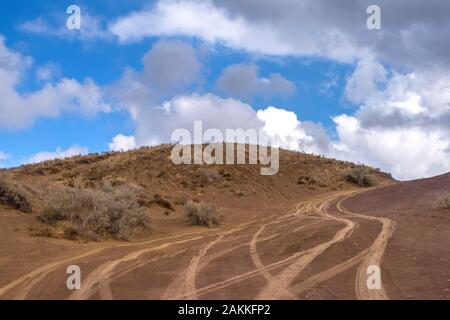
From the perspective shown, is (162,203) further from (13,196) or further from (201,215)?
(13,196)

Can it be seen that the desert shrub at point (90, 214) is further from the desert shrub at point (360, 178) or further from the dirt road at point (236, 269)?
the desert shrub at point (360, 178)

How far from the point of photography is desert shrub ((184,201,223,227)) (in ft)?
74.5

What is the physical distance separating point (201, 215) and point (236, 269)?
12.1 metres

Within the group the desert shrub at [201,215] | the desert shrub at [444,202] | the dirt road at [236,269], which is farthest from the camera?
the desert shrub at [201,215]

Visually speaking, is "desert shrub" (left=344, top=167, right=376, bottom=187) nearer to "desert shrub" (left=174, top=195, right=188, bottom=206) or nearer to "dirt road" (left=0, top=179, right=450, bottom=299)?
"desert shrub" (left=174, top=195, right=188, bottom=206)

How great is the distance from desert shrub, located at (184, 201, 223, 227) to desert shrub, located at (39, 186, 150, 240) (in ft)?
11.7

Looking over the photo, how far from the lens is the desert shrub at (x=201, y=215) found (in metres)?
22.7

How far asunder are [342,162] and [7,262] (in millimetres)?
51105

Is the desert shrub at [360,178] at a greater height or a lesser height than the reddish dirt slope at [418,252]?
greater

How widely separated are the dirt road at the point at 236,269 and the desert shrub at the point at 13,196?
5176 millimetres

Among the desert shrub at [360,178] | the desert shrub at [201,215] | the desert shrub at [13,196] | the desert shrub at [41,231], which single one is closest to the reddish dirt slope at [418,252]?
the desert shrub at [201,215]

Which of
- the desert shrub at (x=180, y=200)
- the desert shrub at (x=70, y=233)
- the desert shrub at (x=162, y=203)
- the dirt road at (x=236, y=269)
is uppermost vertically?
the desert shrub at (x=180, y=200)

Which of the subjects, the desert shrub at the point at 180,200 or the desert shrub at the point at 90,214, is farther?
the desert shrub at the point at 180,200

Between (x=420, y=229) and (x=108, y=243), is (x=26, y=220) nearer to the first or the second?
(x=108, y=243)
